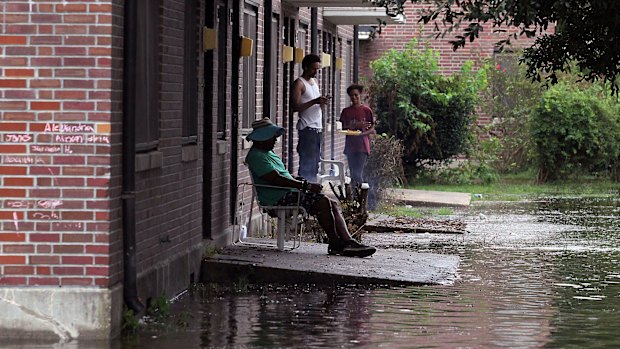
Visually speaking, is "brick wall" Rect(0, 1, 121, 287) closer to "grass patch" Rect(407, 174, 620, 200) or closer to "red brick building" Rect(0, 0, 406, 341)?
"red brick building" Rect(0, 0, 406, 341)

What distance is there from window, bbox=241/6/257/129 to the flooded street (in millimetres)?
2485

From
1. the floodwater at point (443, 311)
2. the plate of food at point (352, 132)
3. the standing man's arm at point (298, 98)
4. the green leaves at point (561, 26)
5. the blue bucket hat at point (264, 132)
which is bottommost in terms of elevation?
the floodwater at point (443, 311)

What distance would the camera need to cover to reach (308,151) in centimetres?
1848

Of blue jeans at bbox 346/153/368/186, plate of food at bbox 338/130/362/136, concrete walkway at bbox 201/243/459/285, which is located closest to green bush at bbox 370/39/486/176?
blue jeans at bbox 346/153/368/186

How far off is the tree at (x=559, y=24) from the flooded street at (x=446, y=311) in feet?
6.39

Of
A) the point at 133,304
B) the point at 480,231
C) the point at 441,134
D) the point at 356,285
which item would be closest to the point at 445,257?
the point at 356,285

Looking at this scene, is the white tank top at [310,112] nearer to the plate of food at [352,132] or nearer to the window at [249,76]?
the window at [249,76]

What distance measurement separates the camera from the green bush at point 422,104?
28.1 meters

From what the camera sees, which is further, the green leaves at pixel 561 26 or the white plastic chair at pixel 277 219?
the white plastic chair at pixel 277 219

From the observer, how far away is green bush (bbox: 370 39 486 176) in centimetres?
2812

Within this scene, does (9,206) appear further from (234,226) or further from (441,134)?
(441,134)

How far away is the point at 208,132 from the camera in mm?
13852

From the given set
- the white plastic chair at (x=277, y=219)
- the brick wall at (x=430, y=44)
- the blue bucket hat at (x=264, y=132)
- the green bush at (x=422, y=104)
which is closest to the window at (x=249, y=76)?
the white plastic chair at (x=277, y=219)

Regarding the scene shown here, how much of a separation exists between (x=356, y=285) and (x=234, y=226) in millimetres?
2853
